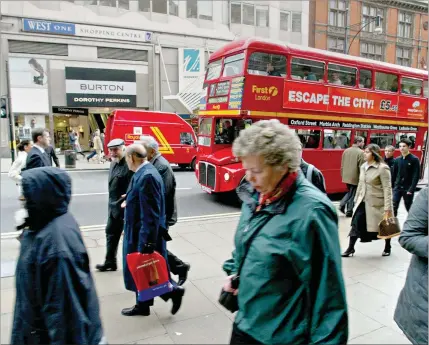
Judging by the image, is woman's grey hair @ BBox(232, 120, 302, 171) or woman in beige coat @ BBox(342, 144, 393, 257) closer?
woman's grey hair @ BBox(232, 120, 302, 171)

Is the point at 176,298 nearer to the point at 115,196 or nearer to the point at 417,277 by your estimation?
the point at 115,196

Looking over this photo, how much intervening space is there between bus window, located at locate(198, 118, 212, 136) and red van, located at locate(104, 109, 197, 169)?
500 cm

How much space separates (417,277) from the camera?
76.8 inches

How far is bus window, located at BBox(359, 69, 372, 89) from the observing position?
1045 centimetres

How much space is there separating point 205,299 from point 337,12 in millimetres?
9716

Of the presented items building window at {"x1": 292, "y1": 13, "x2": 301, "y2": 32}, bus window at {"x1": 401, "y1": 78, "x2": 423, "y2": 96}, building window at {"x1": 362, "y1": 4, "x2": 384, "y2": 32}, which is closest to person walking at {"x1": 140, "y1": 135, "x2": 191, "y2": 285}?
building window at {"x1": 362, "y1": 4, "x2": 384, "y2": 32}

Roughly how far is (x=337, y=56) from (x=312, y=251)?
9.82 meters

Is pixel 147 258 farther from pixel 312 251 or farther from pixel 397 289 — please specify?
pixel 397 289

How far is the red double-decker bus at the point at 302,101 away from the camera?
898cm

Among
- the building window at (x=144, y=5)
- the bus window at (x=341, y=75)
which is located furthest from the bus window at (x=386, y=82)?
the building window at (x=144, y=5)

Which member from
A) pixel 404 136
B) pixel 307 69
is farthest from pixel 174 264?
pixel 404 136

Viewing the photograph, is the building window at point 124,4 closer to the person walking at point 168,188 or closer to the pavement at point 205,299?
the pavement at point 205,299

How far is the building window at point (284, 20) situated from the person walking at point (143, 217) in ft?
41.1

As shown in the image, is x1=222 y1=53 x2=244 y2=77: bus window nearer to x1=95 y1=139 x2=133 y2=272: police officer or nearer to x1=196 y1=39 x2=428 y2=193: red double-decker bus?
x1=196 y1=39 x2=428 y2=193: red double-decker bus
